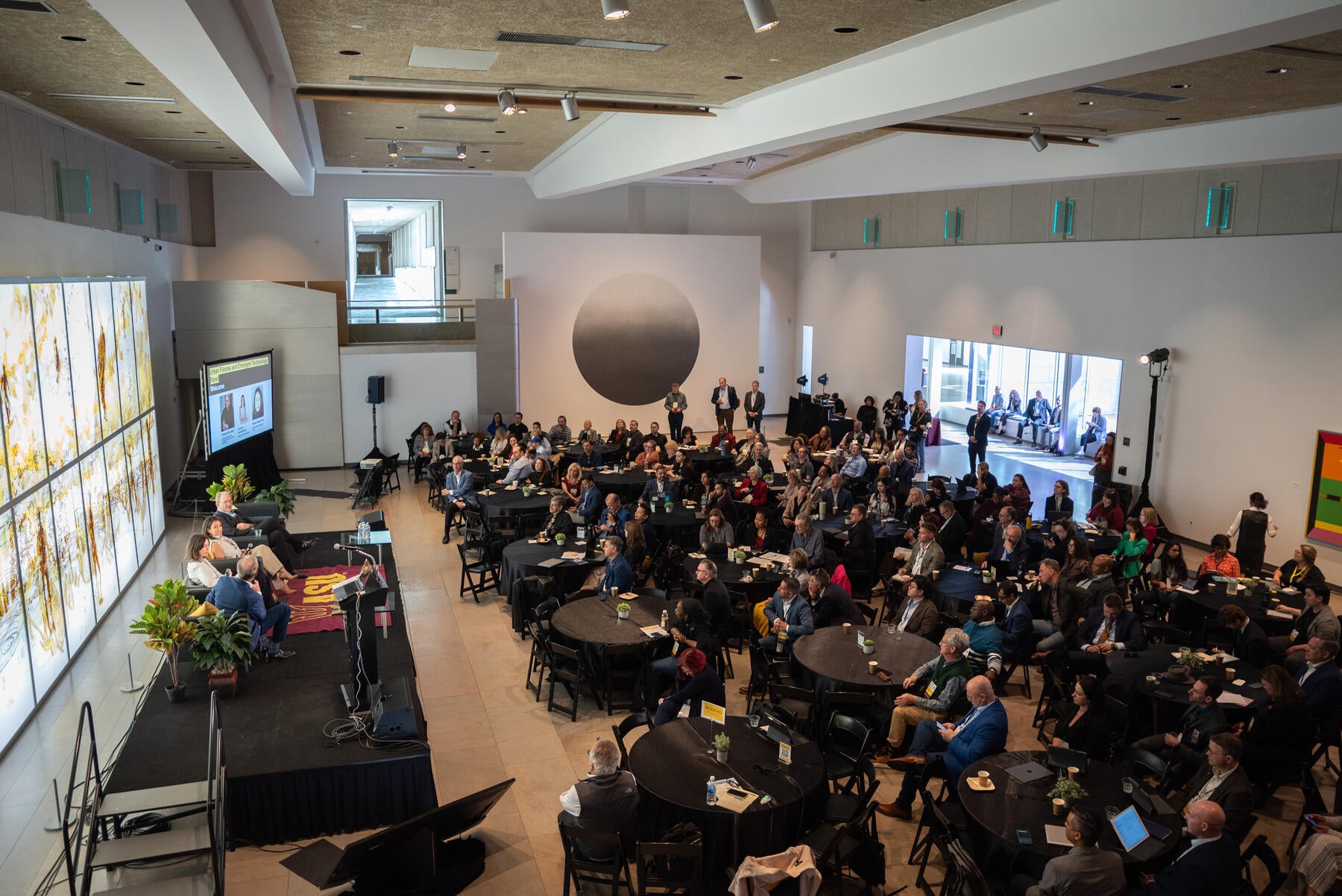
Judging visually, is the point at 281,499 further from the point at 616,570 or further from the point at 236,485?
the point at 616,570

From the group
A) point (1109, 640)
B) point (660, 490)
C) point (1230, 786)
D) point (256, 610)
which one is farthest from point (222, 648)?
point (1109, 640)

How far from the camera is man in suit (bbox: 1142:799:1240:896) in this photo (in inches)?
186

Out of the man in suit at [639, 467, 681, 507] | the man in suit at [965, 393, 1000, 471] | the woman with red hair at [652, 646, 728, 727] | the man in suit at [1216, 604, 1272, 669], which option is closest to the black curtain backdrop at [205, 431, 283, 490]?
the man in suit at [639, 467, 681, 507]

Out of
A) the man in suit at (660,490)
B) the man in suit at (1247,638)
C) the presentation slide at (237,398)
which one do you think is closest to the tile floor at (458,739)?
the man in suit at (1247,638)

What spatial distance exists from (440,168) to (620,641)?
14.4m

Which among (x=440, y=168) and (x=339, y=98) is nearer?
(x=339, y=98)

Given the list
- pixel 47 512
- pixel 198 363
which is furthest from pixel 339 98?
pixel 198 363

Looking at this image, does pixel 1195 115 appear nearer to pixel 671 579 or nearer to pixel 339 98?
pixel 671 579

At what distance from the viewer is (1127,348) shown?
14.7 metres

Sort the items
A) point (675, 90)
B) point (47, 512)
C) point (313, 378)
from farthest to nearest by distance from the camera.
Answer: point (313, 378) < point (675, 90) < point (47, 512)

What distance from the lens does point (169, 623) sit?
280 inches

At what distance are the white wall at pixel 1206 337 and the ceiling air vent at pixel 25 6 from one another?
44.0 feet

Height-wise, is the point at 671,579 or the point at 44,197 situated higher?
the point at 44,197

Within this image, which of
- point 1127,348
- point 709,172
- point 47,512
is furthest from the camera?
point 709,172
